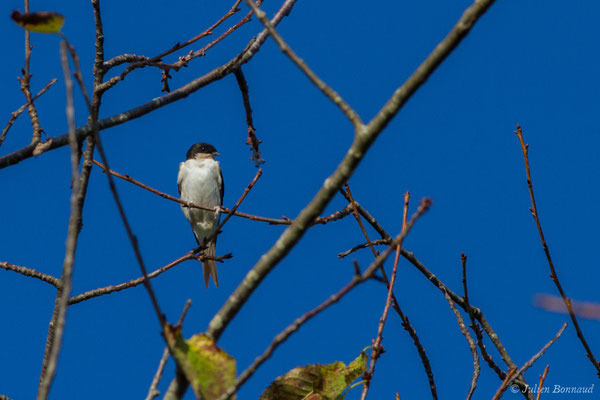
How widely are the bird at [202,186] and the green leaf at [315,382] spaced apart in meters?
8.80

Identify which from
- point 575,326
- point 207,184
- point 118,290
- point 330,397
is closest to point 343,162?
point 330,397

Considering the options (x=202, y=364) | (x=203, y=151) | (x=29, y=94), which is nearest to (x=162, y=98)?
(x=29, y=94)

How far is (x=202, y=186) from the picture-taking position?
40.3 feet

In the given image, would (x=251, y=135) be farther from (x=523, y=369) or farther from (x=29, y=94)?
(x=523, y=369)

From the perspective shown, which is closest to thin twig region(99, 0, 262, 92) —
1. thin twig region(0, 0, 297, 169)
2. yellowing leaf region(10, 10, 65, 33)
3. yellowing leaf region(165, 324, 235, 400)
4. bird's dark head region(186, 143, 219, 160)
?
thin twig region(0, 0, 297, 169)

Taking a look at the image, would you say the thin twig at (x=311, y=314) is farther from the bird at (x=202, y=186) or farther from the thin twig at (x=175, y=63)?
the bird at (x=202, y=186)

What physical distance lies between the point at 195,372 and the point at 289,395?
0.97 meters

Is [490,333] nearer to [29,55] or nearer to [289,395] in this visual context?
[289,395]

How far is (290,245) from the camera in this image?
2.13 m

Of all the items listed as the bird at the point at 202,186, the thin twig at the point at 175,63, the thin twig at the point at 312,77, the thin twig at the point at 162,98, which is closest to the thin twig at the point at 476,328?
the thin twig at the point at 312,77

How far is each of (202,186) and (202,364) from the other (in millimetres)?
10139

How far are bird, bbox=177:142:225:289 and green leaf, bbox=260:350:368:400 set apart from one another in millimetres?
8802

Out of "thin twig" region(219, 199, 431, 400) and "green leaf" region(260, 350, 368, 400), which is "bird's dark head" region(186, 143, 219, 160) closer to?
"green leaf" region(260, 350, 368, 400)

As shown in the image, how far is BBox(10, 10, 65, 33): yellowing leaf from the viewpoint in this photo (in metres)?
2.46
